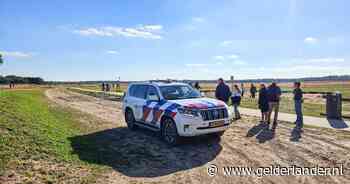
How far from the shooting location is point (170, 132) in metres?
7.97

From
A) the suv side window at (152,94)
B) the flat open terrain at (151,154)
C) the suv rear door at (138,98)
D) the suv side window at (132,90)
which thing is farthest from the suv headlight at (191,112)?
the suv side window at (132,90)

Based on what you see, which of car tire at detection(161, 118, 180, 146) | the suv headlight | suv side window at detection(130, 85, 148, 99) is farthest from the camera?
suv side window at detection(130, 85, 148, 99)

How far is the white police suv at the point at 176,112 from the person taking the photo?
→ 746 cm

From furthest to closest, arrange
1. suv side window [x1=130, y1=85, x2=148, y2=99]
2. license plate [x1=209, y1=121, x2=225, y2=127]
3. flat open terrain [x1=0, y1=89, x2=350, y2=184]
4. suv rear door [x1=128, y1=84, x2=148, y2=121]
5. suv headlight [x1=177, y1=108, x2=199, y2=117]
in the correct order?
suv side window [x1=130, y1=85, x2=148, y2=99]
suv rear door [x1=128, y1=84, x2=148, y2=121]
license plate [x1=209, y1=121, x2=225, y2=127]
suv headlight [x1=177, y1=108, x2=199, y2=117]
flat open terrain [x1=0, y1=89, x2=350, y2=184]

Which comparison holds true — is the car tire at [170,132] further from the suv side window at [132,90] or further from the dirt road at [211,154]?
the suv side window at [132,90]

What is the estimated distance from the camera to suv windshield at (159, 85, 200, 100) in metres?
8.70

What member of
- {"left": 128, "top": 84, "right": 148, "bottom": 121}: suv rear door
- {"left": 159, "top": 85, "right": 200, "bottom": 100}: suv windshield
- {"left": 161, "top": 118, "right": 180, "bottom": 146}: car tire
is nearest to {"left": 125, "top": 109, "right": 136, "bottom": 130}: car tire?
{"left": 128, "top": 84, "right": 148, "bottom": 121}: suv rear door

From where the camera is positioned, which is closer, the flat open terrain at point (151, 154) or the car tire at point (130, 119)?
the flat open terrain at point (151, 154)

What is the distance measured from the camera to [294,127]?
33.6 ft

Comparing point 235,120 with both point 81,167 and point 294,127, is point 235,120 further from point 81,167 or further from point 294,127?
point 81,167

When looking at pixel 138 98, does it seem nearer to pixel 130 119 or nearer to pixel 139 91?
pixel 139 91

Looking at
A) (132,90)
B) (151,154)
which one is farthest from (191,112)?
(132,90)

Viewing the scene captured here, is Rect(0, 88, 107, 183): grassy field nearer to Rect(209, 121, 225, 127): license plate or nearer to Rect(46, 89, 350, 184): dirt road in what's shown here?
Rect(46, 89, 350, 184): dirt road

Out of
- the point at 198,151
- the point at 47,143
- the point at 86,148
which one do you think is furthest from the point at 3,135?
the point at 198,151
